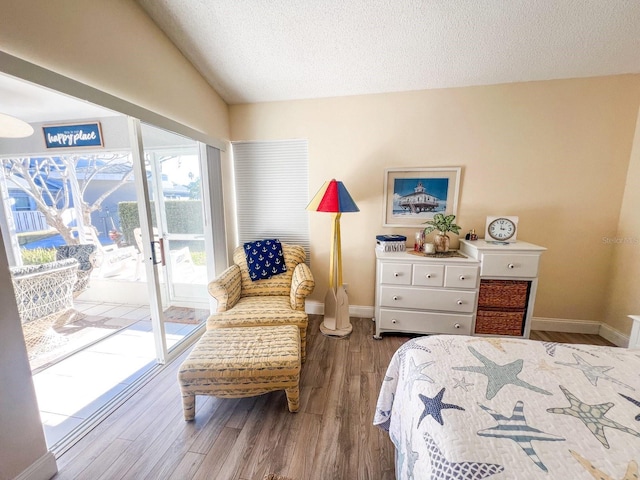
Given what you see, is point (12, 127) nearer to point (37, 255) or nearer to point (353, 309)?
point (37, 255)

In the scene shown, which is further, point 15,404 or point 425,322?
point 425,322

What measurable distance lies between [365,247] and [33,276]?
9.41 feet

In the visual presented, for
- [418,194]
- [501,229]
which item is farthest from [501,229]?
[418,194]

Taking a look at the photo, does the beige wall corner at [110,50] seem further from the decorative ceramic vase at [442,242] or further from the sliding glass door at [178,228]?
the decorative ceramic vase at [442,242]

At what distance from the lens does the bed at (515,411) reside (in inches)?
25.0

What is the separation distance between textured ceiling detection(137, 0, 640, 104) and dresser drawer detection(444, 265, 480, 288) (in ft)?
5.63

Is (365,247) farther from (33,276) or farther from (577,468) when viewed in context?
(33,276)

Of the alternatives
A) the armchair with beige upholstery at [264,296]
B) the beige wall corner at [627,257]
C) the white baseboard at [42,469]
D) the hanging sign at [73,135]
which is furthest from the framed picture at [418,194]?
the hanging sign at [73,135]

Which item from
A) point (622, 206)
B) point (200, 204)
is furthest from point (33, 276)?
point (622, 206)

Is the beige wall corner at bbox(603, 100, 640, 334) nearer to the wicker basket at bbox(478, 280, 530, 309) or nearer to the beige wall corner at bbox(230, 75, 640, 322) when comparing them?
the beige wall corner at bbox(230, 75, 640, 322)

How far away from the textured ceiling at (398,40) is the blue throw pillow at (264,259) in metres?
1.60

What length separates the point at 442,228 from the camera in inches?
91.5

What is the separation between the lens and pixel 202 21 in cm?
178

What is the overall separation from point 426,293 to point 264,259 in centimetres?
158
